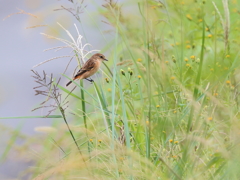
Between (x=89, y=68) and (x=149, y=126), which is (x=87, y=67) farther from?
(x=149, y=126)

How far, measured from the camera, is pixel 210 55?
156 inches

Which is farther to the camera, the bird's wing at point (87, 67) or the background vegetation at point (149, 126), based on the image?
the bird's wing at point (87, 67)

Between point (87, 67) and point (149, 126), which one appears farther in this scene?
point (87, 67)

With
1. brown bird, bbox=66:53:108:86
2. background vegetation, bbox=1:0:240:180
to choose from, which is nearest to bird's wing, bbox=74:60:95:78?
brown bird, bbox=66:53:108:86

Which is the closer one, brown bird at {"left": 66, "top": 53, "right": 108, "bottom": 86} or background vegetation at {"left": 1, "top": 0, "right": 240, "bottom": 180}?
background vegetation at {"left": 1, "top": 0, "right": 240, "bottom": 180}

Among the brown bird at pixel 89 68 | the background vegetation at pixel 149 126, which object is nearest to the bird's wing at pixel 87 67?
the brown bird at pixel 89 68

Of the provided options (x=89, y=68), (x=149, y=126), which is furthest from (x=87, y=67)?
(x=149, y=126)

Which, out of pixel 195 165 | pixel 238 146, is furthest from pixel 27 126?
pixel 238 146

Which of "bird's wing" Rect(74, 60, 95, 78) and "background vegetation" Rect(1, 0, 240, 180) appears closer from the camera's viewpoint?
"background vegetation" Rect(1, 0, 240, 180)

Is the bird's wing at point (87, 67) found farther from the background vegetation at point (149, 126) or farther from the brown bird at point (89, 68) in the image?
the background vegetation at point (149, 126)

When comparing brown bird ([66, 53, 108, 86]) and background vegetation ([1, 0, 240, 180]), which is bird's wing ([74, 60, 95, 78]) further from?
background vegetation ([1, 0, 240, 180])

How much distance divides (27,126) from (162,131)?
2710 mm

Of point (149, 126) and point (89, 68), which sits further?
point (89, 68)

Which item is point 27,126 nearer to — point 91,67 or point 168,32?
point 168,32
